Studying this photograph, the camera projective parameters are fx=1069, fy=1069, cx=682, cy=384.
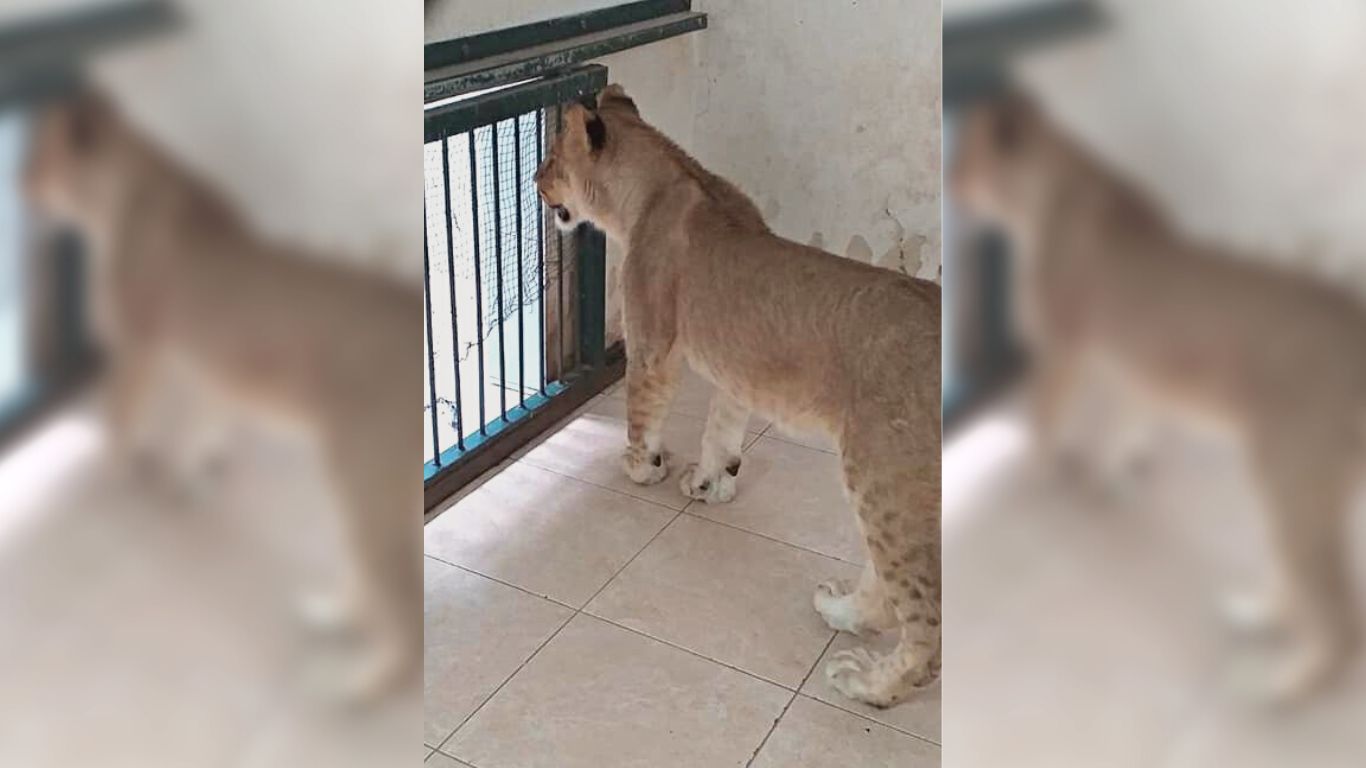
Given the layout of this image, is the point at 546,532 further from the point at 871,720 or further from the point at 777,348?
the point at 871,720

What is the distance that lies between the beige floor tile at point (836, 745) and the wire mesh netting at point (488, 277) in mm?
1024

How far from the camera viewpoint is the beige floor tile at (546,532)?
84.4 inches

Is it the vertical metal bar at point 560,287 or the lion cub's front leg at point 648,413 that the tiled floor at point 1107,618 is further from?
the vertical metal bar at point 560,287

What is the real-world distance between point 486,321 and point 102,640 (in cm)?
233

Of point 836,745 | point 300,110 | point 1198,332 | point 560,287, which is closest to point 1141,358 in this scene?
point 1198,332

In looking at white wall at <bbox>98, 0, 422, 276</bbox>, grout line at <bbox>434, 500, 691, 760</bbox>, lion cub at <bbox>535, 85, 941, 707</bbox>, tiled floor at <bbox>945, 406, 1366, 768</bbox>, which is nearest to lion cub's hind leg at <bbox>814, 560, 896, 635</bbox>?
lion cub at <bbox>535, 85, 941, 707</bbox>

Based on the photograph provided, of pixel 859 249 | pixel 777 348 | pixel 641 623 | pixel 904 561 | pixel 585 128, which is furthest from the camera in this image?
pixel 859 249

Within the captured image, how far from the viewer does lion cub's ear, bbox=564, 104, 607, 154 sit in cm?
224

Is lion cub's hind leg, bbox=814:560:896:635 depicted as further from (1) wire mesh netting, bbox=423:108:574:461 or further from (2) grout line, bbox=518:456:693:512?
(1) wire mesh netting, bbox=423:108:574:461

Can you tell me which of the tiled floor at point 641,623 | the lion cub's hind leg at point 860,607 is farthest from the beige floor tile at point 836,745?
the lion cub's hind leg at point 860,607

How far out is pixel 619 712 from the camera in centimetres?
177

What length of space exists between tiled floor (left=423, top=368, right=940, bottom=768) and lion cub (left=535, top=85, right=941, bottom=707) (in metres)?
0.09

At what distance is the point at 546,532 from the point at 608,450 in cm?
Answer: 39

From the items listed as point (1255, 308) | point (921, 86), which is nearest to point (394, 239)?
point (1255, 308)
